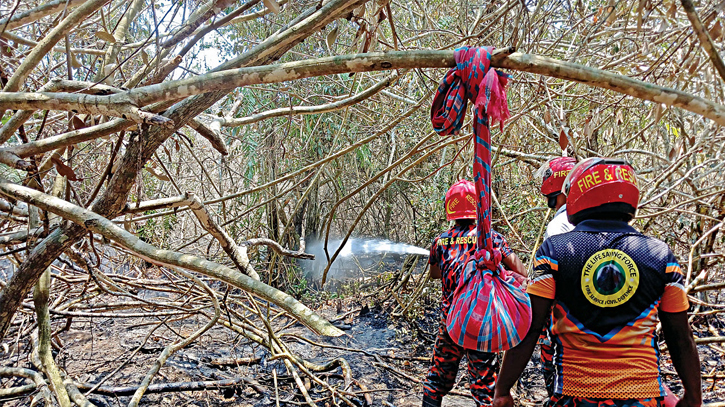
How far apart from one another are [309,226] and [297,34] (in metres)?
5.65

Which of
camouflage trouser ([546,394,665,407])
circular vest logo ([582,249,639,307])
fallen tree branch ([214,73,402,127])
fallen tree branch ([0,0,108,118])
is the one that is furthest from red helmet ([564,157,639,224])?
fallen tree branch ([0,0,108,118])

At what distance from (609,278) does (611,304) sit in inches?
3.9

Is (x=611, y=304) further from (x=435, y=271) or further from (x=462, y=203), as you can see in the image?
(x=435, y=271)

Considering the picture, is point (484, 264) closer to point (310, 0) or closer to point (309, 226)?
point (310, 0)

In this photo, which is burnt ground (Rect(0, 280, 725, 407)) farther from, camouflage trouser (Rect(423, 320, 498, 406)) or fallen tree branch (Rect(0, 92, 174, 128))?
fallen tree branch (Rect(0, 92, 174, 128))

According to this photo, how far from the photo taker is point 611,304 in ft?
5.60

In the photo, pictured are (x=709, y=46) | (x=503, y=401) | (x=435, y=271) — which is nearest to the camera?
(x=709, y=46)

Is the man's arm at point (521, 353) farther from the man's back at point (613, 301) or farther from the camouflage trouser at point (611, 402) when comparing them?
the camouflage trouser at point (611, 402)

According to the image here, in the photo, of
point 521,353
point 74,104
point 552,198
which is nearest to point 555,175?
point 552,198

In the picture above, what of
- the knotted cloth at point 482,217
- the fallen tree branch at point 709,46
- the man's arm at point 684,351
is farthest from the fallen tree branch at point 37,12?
the man's arm at point 684,351

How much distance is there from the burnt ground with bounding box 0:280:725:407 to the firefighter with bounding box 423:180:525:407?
723 millimetres

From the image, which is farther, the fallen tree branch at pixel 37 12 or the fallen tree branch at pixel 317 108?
the fallen tree branch at pixel 317 108

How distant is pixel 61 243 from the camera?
6.51 ft

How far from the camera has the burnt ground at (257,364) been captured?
3.54m
